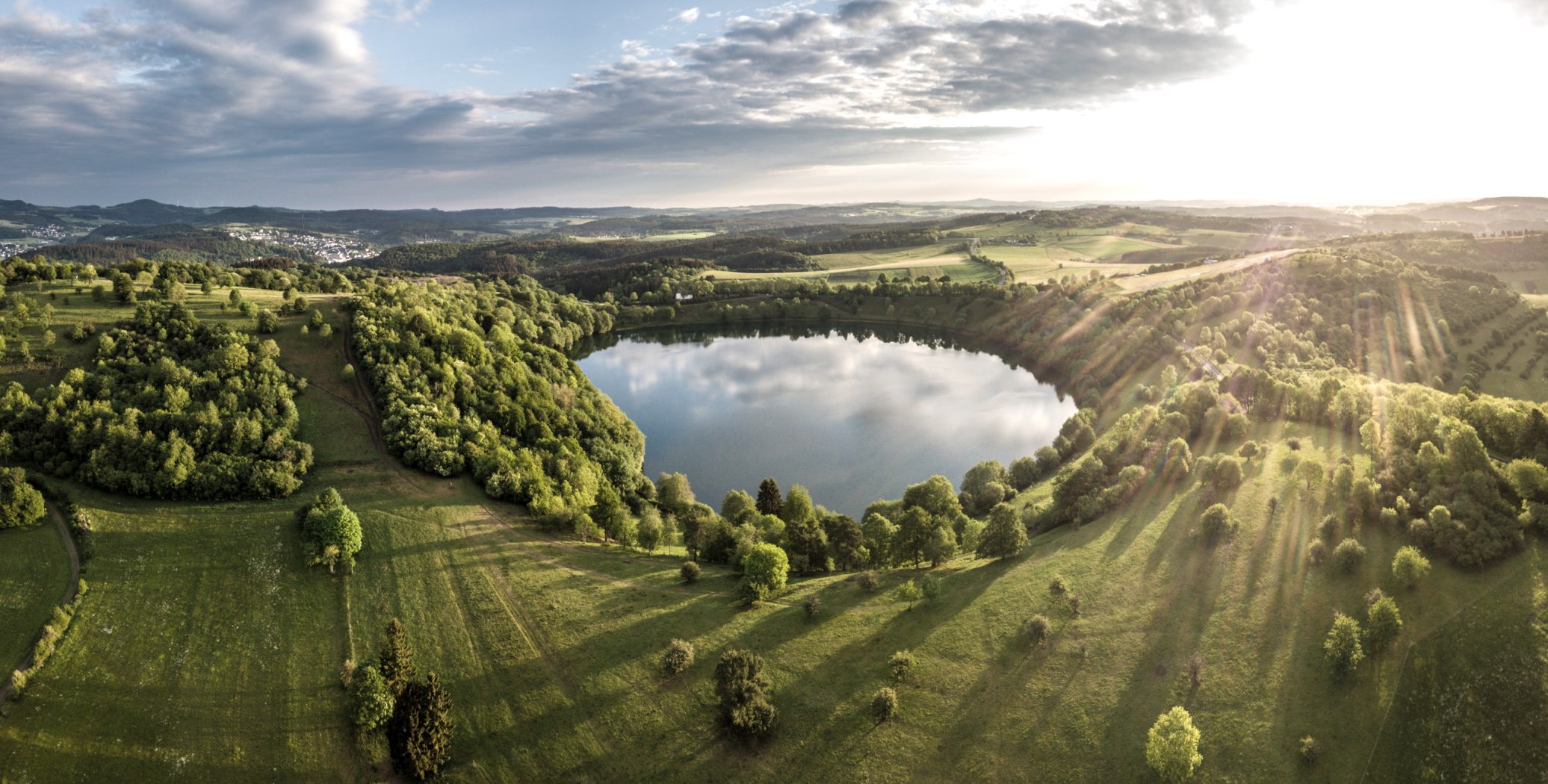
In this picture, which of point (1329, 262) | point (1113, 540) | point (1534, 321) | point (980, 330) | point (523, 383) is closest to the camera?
point (1113, 540)

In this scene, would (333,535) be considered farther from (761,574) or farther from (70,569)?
(761,574)

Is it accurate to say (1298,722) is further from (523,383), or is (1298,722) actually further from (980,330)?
(980,330)

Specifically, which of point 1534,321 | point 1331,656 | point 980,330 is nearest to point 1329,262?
point 1534,321

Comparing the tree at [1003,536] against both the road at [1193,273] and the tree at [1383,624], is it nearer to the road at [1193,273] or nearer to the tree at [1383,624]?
the tree at [1383,624]

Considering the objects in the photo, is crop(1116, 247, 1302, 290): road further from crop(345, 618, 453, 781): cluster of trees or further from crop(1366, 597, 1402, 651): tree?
crop(345, 618, 453, 781): cluster of trees

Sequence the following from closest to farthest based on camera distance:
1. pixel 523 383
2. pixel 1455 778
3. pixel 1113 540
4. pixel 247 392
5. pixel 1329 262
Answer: pixel 1455 778, pixel 1113 540, pixel 247 392, pixel 523 383, pixel 1329 262

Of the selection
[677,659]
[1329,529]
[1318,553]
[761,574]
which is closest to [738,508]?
[761,574]

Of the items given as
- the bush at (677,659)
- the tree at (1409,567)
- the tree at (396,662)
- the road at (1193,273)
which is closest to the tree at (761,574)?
the bush at (677,659)
